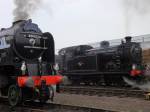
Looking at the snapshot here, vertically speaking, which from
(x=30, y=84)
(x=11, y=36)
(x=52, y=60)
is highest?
(x=11, y=36)

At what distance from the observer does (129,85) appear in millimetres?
22328

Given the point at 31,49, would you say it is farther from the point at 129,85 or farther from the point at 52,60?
the point at 129,85

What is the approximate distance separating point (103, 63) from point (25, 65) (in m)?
11.1

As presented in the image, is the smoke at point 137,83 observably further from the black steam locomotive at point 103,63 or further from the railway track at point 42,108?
the railway track at point 42,108

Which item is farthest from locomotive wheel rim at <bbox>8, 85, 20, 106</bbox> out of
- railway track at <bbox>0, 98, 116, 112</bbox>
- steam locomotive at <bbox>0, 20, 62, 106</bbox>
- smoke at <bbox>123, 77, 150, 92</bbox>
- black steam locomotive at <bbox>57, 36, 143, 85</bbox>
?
smoke at <bbox>123, 77, 150, 92</bbox>

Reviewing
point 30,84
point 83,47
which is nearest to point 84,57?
point 83,47

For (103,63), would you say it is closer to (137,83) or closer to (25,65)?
(137,83)

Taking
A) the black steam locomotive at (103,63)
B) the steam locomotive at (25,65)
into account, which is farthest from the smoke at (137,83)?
the steam locomotive at (25,65)

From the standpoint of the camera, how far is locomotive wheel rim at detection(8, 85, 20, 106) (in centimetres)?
1333

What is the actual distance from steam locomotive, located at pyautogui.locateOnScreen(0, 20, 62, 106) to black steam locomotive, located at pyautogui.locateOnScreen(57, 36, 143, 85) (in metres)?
8.48

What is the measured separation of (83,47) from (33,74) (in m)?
12.3

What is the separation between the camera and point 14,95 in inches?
533

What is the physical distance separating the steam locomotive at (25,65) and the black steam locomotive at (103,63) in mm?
8477

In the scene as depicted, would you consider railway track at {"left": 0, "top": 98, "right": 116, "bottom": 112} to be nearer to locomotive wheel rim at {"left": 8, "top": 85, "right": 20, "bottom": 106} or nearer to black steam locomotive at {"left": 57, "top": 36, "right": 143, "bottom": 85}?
locomotive wheel rim at {"left": 8, "top": 85, "right": 20, "bottom": 106}
